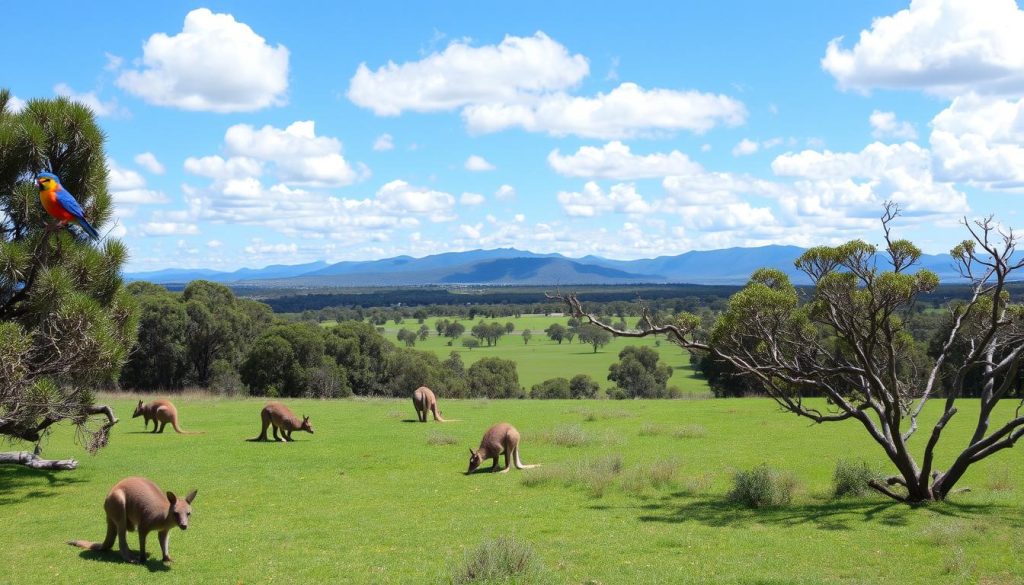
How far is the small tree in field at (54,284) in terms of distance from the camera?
15.5 m

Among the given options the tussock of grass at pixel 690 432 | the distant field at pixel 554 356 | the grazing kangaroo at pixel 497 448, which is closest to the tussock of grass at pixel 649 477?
the grazing kangaroo at pixel 497 448

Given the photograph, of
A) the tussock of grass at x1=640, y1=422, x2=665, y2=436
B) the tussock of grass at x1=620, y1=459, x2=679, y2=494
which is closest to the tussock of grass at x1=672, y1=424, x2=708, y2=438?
the tussock of grass at x1=640, y1=422, x2=665, y2=436

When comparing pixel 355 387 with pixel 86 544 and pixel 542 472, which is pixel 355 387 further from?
pixel 86 544

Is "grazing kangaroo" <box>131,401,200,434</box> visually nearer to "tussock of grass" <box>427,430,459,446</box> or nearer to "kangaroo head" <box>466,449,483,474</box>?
"tussock of grass" <box>427,430,459,446</box>

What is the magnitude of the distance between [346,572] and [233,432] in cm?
1739

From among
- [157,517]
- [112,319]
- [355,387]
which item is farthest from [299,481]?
[355,387]

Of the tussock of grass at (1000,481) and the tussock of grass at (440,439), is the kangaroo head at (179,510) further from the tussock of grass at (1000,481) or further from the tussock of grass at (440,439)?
the tussock of grass at (1000,481)

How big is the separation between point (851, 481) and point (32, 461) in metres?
19.7

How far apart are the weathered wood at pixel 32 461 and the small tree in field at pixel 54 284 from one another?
197 cm

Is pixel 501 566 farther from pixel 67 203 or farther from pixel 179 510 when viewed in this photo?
pixel 67 203

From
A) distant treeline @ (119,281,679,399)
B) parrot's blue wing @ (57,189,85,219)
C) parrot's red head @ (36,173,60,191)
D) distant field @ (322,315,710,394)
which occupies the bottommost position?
distant field @ (322,315,710,394)

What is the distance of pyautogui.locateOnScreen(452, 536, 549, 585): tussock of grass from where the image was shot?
10.3 meters

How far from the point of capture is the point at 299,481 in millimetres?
19016

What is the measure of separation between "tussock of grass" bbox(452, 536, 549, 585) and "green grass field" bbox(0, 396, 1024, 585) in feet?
1.22
